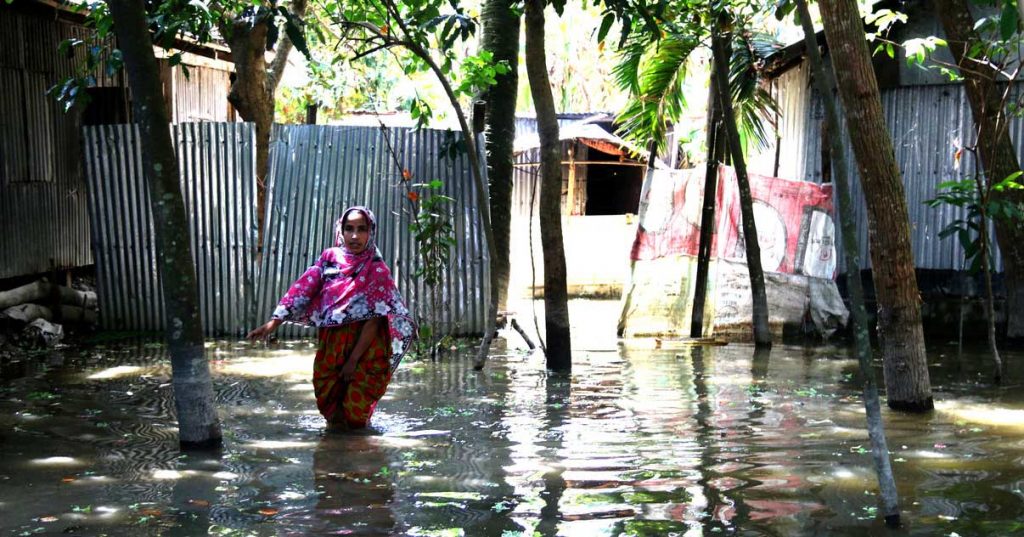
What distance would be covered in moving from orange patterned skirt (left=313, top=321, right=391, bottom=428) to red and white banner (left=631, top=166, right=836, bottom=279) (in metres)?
5.51

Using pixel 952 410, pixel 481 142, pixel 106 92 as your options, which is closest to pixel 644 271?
pixel 481 142

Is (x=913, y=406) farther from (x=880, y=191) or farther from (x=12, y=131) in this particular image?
(x=12, y=131)

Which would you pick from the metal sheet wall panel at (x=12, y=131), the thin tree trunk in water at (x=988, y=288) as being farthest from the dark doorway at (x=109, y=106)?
the thin tree trunk in water at (x=988, y=288)

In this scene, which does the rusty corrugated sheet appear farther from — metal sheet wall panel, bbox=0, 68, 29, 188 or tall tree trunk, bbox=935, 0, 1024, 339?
tall tree trunk, bbox=935, 0, 1024, 339

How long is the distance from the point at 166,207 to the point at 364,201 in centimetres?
543

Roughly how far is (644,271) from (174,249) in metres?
7.24

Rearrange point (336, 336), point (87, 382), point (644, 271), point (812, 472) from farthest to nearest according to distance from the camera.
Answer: point (644, 271)
point (87, 382)
point (336, 336)
point (812, 472)

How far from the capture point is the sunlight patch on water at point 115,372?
8781 millimetres

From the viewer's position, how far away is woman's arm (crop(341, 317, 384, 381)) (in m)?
7.10

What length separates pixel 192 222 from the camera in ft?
36.7

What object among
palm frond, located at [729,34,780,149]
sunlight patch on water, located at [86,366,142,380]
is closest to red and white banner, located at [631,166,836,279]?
palm frond, located at [729,34,780,149]

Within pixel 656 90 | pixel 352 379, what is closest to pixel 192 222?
pixel 352 379

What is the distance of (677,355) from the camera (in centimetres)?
1061

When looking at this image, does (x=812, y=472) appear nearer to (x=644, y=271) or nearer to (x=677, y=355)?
(x=677, y=355)
